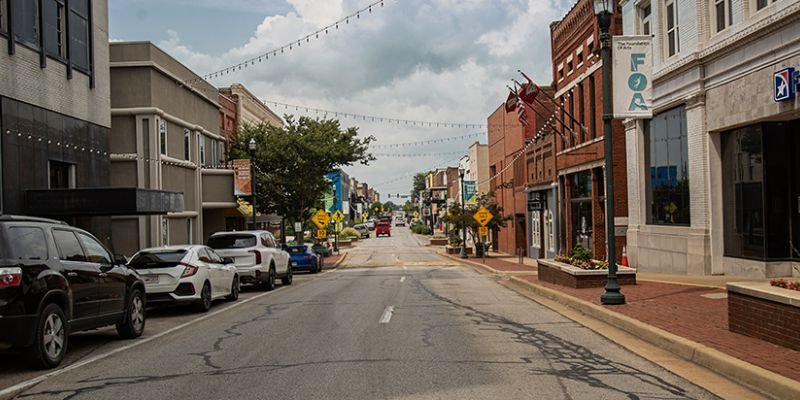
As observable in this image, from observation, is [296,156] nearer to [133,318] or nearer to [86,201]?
[86,201]

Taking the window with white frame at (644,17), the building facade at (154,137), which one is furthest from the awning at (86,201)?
the window with white frame at (644,17)

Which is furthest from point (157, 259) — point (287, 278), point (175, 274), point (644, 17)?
point (644, 17)

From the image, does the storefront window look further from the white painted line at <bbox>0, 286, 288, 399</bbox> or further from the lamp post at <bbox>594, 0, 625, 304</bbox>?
the white painted line at <bbox>0, 286, 288, 399</bbox>

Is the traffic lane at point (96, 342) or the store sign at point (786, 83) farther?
the store sign at point (786, 83)

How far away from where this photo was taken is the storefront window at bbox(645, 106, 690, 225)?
22734 mm

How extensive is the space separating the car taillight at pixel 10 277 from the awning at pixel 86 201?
11.6m

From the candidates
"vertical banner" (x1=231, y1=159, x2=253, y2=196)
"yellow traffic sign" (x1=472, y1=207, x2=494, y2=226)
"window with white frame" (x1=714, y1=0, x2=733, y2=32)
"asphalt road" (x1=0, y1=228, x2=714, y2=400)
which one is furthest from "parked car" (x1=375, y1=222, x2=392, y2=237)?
"asphalt road" (x1=0, y1=228, x2=714, y2=400)

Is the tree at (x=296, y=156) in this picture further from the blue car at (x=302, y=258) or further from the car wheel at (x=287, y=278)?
the car wheel at (x=287, y=278)

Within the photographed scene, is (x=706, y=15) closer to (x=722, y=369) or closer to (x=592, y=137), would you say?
(x=592, y=137)

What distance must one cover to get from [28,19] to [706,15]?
705 inches

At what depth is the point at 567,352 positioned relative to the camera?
33.1 feet

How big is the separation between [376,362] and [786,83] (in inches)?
470

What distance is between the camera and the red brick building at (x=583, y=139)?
3053 cm

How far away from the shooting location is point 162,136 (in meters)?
29.4
